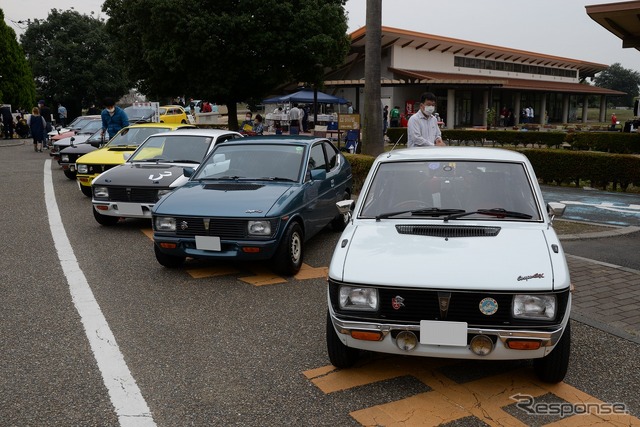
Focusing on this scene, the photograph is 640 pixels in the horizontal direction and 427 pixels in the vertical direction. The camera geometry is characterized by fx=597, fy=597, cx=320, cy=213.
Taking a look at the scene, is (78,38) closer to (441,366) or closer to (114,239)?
(114,239)

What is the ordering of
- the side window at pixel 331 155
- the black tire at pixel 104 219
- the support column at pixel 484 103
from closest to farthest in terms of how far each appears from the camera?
the side window at pixel 331 155 < the black tire at pixel 104 219 < the support column at pixel 484 103

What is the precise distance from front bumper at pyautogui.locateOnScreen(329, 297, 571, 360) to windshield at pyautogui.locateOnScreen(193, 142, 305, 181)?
3765 mm

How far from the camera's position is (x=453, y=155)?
5.16 m

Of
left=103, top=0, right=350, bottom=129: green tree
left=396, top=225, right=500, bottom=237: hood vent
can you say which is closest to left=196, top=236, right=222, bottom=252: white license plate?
left=396, top=225, right=500, bottom=237: hood vent

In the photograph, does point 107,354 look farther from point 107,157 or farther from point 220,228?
point 107,157

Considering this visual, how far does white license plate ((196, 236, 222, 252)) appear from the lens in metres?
6.43

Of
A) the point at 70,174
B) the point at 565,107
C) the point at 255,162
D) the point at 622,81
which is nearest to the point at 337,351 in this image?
the point at 255,162

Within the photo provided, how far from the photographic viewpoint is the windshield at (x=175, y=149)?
32.0 ft

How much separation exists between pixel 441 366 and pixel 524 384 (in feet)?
1.93

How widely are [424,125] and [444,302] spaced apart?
16.5 ft

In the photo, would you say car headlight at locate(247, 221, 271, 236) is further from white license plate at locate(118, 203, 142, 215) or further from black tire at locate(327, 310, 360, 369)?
white license plate at locate(118, 203, 142, 215)

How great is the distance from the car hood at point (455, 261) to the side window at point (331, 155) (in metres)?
4.37

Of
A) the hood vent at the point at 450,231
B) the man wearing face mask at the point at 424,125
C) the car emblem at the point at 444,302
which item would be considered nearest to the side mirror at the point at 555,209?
the hood vent at the point at 450,231

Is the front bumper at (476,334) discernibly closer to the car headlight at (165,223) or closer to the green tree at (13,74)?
the car headlight at (165,223)
